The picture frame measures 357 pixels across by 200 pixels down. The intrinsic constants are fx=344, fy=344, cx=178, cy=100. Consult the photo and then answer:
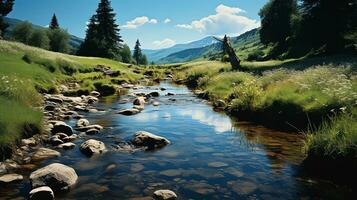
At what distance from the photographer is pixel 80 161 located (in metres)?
10.2

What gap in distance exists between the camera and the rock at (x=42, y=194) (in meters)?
7.34

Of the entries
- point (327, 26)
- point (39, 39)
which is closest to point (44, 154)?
point (327, 26)

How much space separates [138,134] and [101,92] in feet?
58.4

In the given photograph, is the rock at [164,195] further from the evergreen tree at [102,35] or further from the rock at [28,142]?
the evergreen tree at [102,35]

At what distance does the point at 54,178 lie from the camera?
26.8 ft

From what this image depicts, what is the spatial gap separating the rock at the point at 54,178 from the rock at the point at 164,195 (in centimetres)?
219

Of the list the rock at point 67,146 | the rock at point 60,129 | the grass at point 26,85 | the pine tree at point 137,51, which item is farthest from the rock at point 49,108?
the pine tree at point 137,51

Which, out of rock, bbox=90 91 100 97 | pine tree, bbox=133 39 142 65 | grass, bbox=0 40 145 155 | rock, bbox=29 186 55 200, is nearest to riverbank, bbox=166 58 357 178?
rock, bbox=29 186 55 200

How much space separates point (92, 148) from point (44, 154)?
1.45 m

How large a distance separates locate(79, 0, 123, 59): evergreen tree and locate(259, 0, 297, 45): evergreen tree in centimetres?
3575

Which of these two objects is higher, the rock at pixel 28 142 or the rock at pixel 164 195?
the rock at pixel 28 142

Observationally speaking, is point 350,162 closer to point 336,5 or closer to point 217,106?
point 217,106

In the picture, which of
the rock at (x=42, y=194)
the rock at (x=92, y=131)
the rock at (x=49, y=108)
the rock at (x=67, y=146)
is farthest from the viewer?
the rock at (x=49, y=108)

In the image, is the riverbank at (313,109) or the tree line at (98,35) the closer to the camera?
the riverbank at (313,109)
